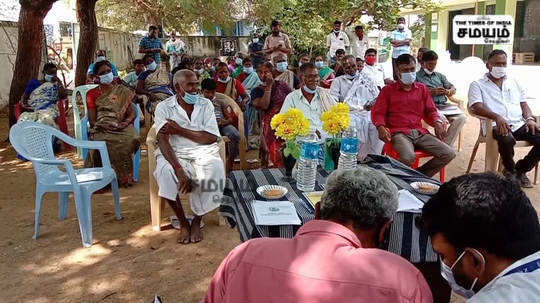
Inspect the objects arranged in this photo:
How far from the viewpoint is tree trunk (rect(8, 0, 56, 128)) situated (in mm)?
Answer: 7211

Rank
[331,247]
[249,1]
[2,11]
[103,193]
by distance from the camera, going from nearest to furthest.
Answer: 1. [331,247]
2. [103,193]
3. [249,1]
4. [2,11]

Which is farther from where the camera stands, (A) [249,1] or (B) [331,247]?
(A) [249,1]

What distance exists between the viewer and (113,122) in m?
5.19

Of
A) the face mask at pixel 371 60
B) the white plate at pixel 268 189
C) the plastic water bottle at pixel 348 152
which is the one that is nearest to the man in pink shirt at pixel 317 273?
the white plate at pixel 268 189

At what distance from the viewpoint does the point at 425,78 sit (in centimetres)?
588

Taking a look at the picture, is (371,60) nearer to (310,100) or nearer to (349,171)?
(310,100)

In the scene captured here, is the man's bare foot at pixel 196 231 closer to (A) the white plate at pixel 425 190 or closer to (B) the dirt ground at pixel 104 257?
(B) the dirt ground at pixel 104 257

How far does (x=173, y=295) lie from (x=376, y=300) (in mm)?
2125

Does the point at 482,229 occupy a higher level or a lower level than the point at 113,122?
higher

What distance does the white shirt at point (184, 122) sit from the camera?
394cm

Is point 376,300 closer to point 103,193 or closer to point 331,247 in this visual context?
point 331,247

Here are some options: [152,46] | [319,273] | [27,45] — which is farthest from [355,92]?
[152,46]

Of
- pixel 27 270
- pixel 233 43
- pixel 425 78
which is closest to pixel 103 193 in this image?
pixel 27 270

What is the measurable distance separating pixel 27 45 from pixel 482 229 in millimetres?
7799
